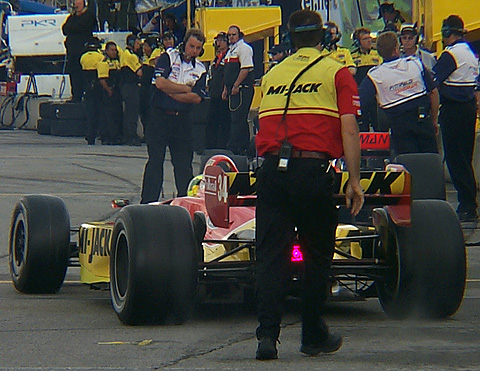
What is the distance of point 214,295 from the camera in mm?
6902

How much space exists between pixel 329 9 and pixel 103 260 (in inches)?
654

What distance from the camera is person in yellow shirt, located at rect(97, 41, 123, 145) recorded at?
20672 mm

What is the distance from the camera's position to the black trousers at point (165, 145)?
12016 mm

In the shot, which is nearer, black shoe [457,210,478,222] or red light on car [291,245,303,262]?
red light on car [291,245,303,262]

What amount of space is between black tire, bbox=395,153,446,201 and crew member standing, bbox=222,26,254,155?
294 inches

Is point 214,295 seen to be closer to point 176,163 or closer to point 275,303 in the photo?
point 275,303

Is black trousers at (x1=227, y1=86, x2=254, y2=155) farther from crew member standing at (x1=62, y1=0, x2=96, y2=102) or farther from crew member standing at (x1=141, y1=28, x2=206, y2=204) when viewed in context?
crew member standing at (x1=62, y1=0, x2=96, y2=102)

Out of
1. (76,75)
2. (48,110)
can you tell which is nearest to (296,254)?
(76,75)

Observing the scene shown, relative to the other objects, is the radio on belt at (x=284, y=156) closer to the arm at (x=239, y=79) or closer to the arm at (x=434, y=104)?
the arm at (x=434, y=104)

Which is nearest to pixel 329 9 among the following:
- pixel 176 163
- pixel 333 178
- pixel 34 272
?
pixel 176 163

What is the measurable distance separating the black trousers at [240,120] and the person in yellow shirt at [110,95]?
13.8ft

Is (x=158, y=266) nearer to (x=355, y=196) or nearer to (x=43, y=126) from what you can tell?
(x=355, y=196)

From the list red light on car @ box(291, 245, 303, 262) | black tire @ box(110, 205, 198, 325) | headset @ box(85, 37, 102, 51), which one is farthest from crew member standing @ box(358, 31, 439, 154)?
headset @ box(85, 37, 102, 51)

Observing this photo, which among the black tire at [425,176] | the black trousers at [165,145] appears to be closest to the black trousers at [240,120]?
the black trousers at [165,145]
